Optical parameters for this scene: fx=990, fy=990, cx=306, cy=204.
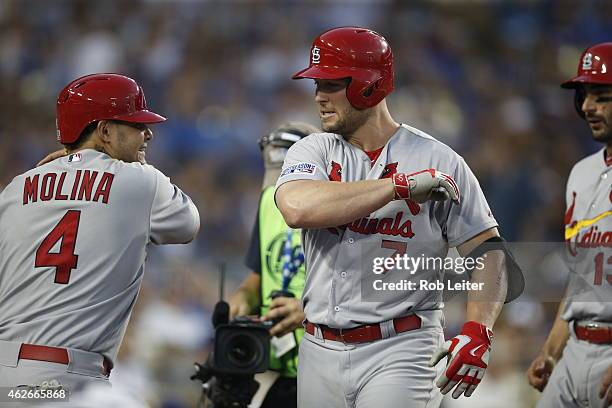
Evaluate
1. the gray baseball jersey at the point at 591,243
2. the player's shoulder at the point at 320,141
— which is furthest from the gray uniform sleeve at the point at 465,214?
the gray baseball jersey at the point at 591,243

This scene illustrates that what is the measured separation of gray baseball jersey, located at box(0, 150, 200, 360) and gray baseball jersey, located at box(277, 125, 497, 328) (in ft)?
1.94

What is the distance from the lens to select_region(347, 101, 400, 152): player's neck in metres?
3.97

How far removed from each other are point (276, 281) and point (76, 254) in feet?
5.20

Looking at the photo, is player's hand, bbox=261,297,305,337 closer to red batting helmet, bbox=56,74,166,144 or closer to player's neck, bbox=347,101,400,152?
player's neck, bbox=347,101,400,152

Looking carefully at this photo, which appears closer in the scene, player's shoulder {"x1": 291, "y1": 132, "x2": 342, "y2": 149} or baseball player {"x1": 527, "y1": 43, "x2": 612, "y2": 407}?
player's shoulder {"x1": 291, "y1": 132, "x2": 342, "y2": 149}

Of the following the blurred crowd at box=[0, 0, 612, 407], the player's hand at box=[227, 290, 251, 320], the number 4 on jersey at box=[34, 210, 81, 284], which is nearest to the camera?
the number 4 on jersey at box=[34, 210, 81, 284]

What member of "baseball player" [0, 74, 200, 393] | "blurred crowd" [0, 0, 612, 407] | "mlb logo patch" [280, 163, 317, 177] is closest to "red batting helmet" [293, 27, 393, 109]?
"mlb logo patch" [280, 163, 317, 177]

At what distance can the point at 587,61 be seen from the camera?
472 cm

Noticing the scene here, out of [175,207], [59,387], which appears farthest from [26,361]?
[175,207]

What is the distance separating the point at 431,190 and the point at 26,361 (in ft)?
5.16

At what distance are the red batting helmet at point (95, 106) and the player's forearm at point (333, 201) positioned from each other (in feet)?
2.40

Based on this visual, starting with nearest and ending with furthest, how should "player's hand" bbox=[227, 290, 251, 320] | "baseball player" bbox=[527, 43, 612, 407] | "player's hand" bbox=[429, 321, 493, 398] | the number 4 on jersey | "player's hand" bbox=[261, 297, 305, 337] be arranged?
"player's hand" bbox=[429, 321, 493, 398], the number 4 on jersey, "baseball player" bbox=[527, 43, 612, 407], "player's hand" bbox=[261, 297, 305, 337], "player's hand" bbox=[227, 290, 251, 320]

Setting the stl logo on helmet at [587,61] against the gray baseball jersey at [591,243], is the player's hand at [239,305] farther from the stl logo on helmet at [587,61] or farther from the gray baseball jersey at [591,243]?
the stl logo on helmet at [587,61]

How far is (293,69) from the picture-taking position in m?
9.92
